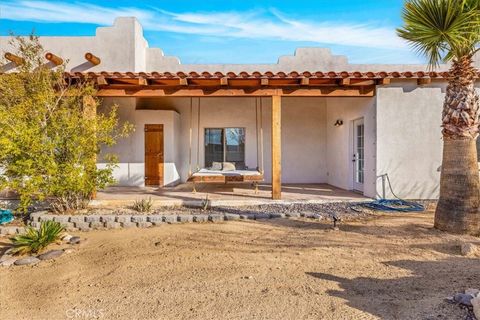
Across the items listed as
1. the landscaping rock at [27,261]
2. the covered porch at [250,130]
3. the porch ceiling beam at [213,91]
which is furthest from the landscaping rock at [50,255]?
the porch ceiling beam at [213,91]

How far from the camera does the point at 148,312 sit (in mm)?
3697

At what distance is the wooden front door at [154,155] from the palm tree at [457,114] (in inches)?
363

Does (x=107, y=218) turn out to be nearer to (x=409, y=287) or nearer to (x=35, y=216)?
(x=35, y=216)

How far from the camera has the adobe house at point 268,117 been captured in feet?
30.6

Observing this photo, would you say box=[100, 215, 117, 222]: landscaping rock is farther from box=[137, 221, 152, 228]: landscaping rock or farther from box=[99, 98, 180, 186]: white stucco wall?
box=[99, 98, 180, 186]: white stucco wall

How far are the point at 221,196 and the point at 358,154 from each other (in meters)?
4.83

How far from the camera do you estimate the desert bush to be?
7375mm

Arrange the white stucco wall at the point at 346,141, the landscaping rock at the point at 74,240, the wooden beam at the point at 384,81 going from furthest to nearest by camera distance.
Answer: the white stucco wall at the point at 346,141 < the wooden beam at the point at 384,81 < the landscaping rock at the point at 74,240

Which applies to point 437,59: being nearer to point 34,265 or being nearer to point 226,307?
point 226,307

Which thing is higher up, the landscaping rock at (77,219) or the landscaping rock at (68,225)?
the landscaping rock at (77,219)

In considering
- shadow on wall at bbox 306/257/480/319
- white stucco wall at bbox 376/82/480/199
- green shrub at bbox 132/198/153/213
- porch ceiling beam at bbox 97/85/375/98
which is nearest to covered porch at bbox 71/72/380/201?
porch ceiling beam at bbox 97/85/375/98

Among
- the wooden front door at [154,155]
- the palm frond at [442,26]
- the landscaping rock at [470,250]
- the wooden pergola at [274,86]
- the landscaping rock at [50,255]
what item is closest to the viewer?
the landscaping rock at [470,250]

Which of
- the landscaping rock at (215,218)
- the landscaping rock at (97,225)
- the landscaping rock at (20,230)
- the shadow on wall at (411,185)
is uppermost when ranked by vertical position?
the shadow on wall at (411,185)

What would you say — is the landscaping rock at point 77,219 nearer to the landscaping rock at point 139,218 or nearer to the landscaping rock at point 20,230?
the landscaping rock at point 20,230
